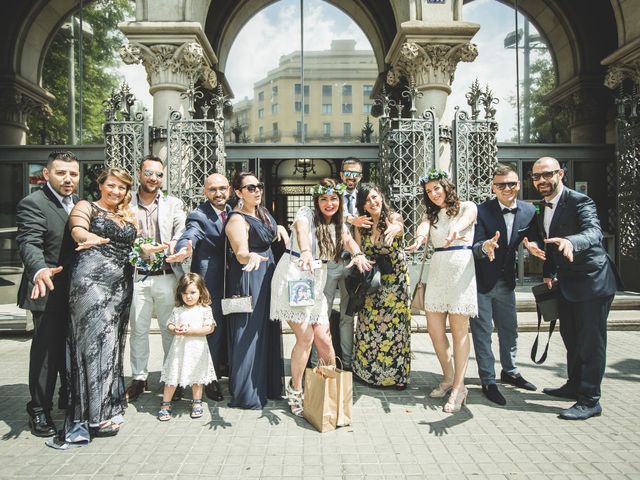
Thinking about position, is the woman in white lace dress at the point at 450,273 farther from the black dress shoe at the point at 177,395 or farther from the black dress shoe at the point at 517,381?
the black dress shoe at the point at 177,395

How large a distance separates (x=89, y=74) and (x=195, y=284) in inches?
417

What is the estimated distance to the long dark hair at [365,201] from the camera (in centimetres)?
468

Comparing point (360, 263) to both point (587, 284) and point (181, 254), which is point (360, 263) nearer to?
point (181, 254)

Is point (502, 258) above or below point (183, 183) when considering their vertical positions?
below

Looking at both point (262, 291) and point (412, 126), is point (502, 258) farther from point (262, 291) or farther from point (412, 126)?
point (412, 126)

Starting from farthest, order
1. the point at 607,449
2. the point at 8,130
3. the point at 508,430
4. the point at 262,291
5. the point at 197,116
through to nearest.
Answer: the point at 197,116, the point at 8,130, the point at 262,291, the point at 508,430, the point at 607,449

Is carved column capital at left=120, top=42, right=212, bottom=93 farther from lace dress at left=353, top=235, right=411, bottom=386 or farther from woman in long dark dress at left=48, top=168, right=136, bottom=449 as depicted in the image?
lace dress at left=353, top=235, right=411, bottom=386

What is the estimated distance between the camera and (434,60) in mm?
9250

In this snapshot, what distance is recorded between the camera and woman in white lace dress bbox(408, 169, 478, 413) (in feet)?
14.2

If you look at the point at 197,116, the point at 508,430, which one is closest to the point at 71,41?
the point at 197,116

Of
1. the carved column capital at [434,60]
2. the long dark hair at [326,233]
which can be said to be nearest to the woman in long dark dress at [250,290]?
the long dark hair at [326,233]

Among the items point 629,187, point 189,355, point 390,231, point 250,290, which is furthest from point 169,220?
point 629,187

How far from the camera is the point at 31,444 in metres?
3.60

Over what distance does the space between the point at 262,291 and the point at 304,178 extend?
30.3 ft
